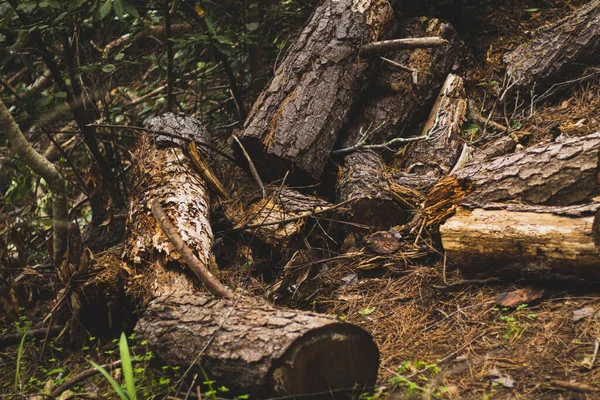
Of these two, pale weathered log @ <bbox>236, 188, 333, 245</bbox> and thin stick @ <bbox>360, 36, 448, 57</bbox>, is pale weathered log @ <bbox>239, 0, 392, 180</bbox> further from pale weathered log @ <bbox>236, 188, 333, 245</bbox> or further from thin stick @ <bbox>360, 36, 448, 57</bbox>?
pale weathered log @ <bbox>236, 188, 333, 245</bbox>

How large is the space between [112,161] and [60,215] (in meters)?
1.51

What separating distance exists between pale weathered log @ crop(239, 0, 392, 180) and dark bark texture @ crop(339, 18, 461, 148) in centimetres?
23

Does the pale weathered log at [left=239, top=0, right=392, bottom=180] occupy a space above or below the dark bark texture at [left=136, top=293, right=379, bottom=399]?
above

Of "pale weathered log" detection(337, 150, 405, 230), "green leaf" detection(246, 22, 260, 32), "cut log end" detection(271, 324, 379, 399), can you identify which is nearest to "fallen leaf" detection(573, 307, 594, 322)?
"cut log end" detection(271, 324, 379, 399)

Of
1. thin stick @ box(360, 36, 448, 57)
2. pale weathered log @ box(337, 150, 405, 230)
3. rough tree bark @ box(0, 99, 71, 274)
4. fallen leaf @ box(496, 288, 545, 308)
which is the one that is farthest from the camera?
thin stick @ box(360, 36, 448, 57)

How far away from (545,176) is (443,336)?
0.97 meters

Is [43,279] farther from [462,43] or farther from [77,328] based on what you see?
[462,43]

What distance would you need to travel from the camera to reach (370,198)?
3436mm

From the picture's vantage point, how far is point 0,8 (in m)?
3.94

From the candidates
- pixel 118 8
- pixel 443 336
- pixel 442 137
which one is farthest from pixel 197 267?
pixel 442 137

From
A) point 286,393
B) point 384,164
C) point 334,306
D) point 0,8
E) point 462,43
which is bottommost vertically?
point 334,306

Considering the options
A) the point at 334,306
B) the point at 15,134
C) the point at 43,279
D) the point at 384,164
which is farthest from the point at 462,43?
the point at 43,279

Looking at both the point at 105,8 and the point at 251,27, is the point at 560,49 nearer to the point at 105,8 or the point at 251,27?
the point at 251,27

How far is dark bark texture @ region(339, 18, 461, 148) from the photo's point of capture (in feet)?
13.8
